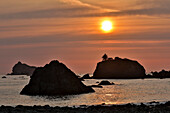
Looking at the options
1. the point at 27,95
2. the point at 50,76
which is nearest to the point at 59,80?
the point at 50,76

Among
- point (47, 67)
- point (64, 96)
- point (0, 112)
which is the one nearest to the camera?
point (0, 112)

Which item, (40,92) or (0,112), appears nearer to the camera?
(0,112)

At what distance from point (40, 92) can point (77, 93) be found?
9969mm

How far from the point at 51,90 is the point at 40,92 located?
300 cm

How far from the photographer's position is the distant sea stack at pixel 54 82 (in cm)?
11262

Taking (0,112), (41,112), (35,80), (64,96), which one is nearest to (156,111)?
(41,112)

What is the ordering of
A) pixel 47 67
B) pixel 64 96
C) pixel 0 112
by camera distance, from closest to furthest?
pixel 0 112 → pixel 64 96 → pixel 47 67

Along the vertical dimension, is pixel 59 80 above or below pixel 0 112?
above

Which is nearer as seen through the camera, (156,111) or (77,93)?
(156,111)

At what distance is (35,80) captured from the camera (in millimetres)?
112812

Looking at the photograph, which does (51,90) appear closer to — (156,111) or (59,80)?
(59,80)

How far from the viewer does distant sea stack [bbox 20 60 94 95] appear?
11262 cm

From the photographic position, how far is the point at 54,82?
371 ft

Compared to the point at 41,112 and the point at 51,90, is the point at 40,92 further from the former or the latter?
the point at 41,112
